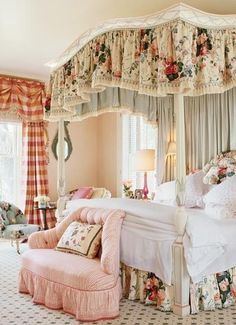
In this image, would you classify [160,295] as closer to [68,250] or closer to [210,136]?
[68,250]

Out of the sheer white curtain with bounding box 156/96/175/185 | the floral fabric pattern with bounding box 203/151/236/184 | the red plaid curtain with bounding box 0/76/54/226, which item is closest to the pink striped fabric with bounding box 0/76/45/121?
the red plaid curtain with bounding box 0/76/54/226

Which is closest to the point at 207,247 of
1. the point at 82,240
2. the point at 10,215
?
the point at 82,240

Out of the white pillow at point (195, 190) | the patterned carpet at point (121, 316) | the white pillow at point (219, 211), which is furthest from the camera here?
the white pillow at point (195, 190)

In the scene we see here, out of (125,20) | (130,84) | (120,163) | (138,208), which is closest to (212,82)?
(130,84)

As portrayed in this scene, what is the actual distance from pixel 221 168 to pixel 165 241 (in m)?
1.56

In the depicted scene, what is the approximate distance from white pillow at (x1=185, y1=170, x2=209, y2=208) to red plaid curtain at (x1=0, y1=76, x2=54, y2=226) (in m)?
3.01

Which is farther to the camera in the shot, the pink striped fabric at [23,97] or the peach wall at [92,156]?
the peach wall at [92,156]

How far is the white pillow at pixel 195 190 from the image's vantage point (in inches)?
177

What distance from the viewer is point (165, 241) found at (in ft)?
10.3

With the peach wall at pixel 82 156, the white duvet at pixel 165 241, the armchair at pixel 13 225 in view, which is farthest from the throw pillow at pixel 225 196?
the peach wall at pixel 82 156

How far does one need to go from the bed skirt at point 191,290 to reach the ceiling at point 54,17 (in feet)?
8.18

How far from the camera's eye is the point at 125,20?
121 inches

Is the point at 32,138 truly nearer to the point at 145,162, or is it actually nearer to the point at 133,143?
the point at 133,143

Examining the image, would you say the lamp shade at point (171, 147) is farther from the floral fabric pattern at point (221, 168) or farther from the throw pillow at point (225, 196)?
the throw pillow at point (225, 196)
